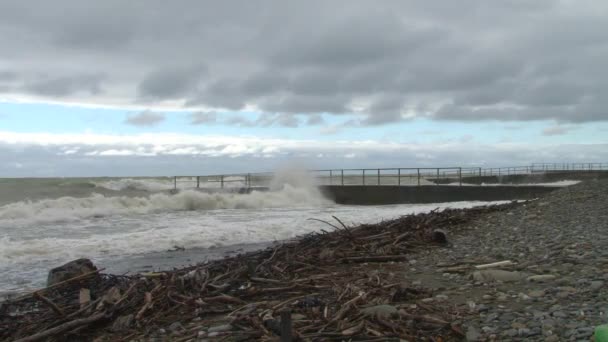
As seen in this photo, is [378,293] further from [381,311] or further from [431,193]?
[431,193]

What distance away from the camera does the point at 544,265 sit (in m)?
6.95

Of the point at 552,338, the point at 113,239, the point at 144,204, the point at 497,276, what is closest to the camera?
the point at 552,338

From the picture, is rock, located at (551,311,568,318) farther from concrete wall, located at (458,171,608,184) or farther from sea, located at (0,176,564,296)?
concrete wall, located at (458,171,608,184)

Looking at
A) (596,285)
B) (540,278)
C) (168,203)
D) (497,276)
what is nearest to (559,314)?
(596,285)

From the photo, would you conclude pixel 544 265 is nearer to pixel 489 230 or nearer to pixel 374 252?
pixel 374 252

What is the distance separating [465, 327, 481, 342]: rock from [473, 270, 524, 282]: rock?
73.7 inches

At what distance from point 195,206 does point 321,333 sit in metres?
27.9

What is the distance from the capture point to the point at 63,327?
5523mm

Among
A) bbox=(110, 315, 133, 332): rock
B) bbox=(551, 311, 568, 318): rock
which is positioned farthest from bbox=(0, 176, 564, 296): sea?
bbox=(551, 311, 568, 318): rock

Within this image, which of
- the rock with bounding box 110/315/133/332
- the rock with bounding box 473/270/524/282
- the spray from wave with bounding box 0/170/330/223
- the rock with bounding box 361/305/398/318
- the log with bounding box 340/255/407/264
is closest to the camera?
the rock with bounding box 361/305/398/318

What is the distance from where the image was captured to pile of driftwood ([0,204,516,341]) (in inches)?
189

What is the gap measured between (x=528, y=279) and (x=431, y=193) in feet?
87.4

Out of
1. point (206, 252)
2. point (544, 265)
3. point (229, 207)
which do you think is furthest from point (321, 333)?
→ point (229, 207)

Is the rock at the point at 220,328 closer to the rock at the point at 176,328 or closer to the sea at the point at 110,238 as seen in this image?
the rock at the point at 176,328
